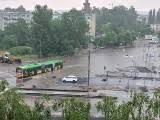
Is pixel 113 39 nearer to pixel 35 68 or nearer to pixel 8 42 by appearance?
pixel 8 42

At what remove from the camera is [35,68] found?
1275 inches

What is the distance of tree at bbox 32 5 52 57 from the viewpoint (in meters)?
46.2

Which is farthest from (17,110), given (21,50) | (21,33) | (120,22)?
(120,22)

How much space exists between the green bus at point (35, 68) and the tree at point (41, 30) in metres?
10.2

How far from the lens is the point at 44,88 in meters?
26.9

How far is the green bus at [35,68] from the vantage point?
30.7 m

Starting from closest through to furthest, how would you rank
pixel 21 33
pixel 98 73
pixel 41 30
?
pixel 98 73 → pixel 41 30 → pixel 21 33

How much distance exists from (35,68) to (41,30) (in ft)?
46.6

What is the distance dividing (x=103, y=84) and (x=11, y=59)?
14125mm

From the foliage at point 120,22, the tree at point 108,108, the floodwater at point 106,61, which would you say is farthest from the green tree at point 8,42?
the tree at point 108,108

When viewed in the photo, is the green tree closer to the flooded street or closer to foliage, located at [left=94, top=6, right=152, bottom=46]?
the flooded street

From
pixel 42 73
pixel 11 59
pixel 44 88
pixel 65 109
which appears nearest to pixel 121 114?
pixel 65 109

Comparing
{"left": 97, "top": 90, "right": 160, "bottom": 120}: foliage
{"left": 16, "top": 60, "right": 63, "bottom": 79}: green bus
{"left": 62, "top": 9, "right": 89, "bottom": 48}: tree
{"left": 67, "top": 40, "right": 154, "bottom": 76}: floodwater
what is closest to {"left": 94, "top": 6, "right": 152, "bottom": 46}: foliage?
{"left": 62, "top": 9, "right": 89, "bottom": 48}: tree

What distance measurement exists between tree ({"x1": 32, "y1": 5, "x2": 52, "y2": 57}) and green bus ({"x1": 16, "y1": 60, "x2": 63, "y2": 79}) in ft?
33.4
